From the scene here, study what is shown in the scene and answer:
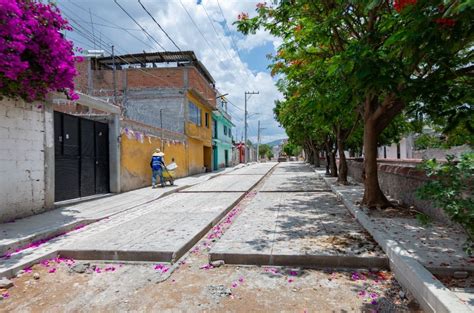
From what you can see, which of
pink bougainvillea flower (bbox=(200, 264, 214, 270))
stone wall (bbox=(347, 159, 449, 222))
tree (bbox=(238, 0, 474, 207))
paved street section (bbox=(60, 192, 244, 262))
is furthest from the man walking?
pink bougainvillea flower (bbox=(200, 264, 214, 270))

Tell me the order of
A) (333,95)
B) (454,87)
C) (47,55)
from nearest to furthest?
(454,87), (47,55), (333,95)

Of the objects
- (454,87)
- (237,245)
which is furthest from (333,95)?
(237,245)

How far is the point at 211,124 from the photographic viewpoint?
32.0 meters

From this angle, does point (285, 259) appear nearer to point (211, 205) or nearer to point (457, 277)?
point (457, 277)

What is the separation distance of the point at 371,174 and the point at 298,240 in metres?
3.42

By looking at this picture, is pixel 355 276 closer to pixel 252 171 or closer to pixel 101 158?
pixel 101 158

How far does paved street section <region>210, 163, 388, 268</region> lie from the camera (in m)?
4.85

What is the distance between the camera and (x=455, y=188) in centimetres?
365

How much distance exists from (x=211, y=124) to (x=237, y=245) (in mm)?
26985

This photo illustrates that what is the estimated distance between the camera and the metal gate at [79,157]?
372 inches

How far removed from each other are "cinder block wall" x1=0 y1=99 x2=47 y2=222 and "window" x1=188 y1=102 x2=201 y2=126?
50.8 feet

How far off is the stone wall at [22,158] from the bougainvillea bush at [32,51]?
42cm

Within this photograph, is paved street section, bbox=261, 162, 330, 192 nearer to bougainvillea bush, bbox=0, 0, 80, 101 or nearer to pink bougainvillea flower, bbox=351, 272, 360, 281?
bougainvillea bush, bbox=0, 0, 80, 101

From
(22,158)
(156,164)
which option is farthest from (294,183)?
(22,158)
